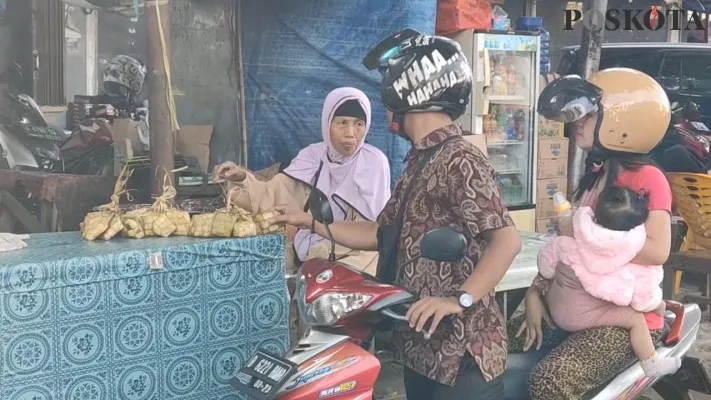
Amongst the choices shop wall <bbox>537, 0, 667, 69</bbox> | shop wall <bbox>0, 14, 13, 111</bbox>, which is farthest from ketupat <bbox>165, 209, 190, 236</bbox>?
shop wall <bbox>537, 0, 667, 69</bbox>

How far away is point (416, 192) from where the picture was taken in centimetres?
223

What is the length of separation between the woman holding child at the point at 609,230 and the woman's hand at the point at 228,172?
1205 millimetres

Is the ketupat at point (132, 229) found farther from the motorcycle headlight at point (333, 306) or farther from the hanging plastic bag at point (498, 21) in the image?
the hanging plastic bag at point (498, 21)

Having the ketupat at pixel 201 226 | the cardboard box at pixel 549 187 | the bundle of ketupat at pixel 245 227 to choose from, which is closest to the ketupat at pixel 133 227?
the ketupat at pixel 201 226

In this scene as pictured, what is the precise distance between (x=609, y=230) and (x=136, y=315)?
150 centimetres

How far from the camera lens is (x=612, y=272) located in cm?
261

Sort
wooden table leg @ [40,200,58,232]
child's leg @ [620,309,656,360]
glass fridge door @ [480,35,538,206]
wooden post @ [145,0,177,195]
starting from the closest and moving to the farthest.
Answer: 1. child's leg @ [620,309,656,360]
2. wooden post @ [145,0,177,195]
3. wooden table leg @ [40,200,58,232]
4. glass fridge door @ [480,35,538,206]

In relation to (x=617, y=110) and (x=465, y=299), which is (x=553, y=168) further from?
(x=465, y=299)

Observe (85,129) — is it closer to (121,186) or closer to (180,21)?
(180,21)

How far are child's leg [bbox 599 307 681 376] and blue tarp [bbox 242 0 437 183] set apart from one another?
126 inches

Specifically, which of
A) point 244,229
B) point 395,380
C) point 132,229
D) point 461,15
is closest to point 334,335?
point 244,229

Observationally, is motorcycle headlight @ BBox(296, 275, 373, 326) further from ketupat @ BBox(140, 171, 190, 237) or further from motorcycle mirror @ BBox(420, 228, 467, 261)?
ketupat @ BBox(140, 171, 190, 237)

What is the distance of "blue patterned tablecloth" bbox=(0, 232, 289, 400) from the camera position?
2.11 meters

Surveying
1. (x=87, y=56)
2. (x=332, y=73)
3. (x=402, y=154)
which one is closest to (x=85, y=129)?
(x=87, y=56)
